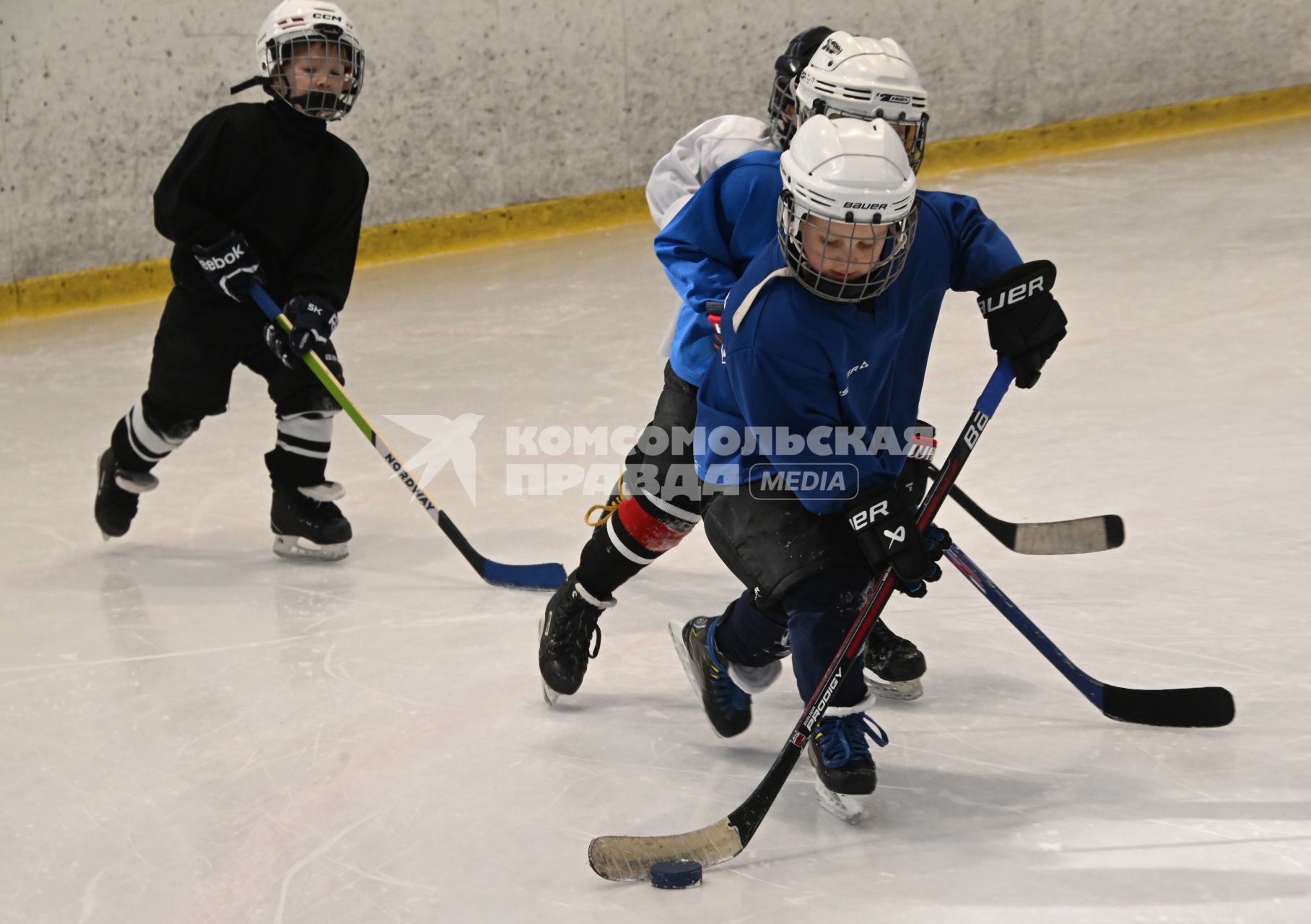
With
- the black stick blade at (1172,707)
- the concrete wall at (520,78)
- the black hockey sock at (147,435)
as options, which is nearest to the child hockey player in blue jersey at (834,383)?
the black stick blade at (1172,707)

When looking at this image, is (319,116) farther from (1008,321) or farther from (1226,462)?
(1226,462)

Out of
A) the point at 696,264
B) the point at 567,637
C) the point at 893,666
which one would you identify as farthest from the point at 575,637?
the point at 696,264

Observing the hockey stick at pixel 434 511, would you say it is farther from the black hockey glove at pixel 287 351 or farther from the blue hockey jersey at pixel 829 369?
the blue hockey jersey at pixel 829 369

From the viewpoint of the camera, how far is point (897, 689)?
226 cm

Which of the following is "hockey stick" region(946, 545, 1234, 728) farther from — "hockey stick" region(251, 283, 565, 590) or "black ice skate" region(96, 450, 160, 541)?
"black ice skate" region(96, 450, 160, 541)

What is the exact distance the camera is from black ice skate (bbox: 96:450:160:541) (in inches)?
118

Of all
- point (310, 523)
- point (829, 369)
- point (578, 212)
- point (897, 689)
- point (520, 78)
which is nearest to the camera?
point (829, 369)

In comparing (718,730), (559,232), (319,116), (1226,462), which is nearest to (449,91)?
(559,232)

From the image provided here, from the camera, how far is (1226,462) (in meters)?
3.04

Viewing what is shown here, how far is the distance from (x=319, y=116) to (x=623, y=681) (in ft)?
3.93

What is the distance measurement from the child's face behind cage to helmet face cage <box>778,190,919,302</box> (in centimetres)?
127

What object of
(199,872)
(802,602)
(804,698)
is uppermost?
(802,602)

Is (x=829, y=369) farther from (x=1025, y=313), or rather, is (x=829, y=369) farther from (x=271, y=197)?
(x=271, y=197)

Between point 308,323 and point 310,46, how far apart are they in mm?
489
